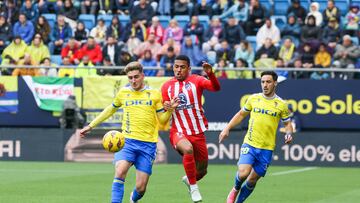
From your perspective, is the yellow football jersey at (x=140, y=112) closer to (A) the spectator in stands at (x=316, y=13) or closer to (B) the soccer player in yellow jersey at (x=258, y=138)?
(B) the soccer player in yellow jersey at (x=258, y=138)

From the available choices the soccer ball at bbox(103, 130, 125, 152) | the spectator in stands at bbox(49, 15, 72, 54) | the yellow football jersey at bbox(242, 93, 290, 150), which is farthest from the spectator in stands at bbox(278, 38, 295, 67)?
the soccer ball at bbox(103, 130, 125, 152)

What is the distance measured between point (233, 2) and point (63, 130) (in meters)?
6.79

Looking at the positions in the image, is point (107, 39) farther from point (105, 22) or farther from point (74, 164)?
point (74, 164)

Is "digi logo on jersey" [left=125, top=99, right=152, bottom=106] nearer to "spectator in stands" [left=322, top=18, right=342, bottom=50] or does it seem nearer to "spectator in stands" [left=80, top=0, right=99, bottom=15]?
"spectator in stands" [left=322, top=18, right=342, bottom=50]

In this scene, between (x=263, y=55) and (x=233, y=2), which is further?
(x=233, y=2)

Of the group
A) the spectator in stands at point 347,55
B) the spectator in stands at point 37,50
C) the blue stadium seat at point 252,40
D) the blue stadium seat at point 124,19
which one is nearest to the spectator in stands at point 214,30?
the blue stadium seat at point 252,40

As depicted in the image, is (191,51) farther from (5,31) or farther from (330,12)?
(5,31)

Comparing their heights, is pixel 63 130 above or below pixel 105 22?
below

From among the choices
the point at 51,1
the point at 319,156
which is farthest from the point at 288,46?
the point at 51,1

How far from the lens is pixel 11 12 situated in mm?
29953

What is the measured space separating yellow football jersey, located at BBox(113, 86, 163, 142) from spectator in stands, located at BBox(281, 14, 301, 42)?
14.1 m

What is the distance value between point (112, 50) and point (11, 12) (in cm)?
439

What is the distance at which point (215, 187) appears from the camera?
1822cm

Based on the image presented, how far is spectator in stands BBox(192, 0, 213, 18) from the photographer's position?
96.2 feet
